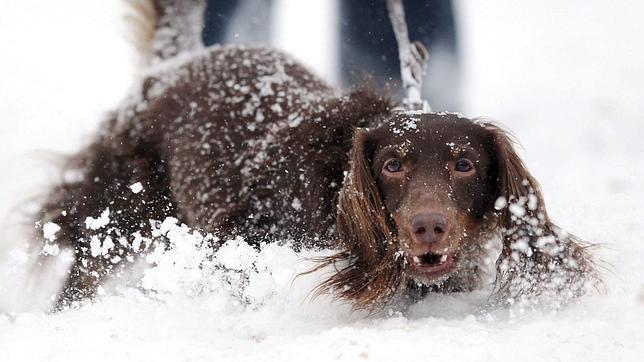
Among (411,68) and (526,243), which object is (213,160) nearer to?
(411,68)

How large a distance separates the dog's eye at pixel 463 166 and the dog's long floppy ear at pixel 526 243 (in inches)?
8.2

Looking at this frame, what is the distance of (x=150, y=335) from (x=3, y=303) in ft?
5.99

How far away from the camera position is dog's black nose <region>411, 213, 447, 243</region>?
8.15ft

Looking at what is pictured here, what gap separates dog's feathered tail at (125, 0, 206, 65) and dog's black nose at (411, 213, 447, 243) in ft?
8.65

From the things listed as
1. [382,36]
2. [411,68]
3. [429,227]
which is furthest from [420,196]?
[382,36]

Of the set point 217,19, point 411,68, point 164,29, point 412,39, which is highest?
point 217,19

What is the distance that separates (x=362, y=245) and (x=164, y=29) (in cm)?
244

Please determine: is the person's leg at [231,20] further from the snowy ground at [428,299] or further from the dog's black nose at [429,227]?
the dog's black nose at [429,227]

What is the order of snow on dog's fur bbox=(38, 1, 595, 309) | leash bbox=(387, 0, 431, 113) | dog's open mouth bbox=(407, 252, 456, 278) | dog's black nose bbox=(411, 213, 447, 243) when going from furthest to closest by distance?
leash bbox=(387, 0, 431, 113) < snow on dog's fur bbox=(38, 1, 595, 309) < dog's open mouth bbox=(407, 252, 456, 278) < dog's black nose bbox=(411, 213, 447, 243)

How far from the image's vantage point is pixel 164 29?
4703 mm

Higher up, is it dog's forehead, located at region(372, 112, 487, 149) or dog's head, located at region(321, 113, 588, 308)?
dog's forehead, located at region(372, 112, 487, 149)

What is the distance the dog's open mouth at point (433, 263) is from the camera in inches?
105

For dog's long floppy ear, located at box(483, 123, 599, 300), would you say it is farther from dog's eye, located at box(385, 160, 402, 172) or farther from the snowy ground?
dog's eye, located at box(385, 160, 402, 172)

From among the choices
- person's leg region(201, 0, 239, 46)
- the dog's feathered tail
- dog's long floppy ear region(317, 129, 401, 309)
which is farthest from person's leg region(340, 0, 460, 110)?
dog's long floppy ear region(317, 129, 401, 309)
